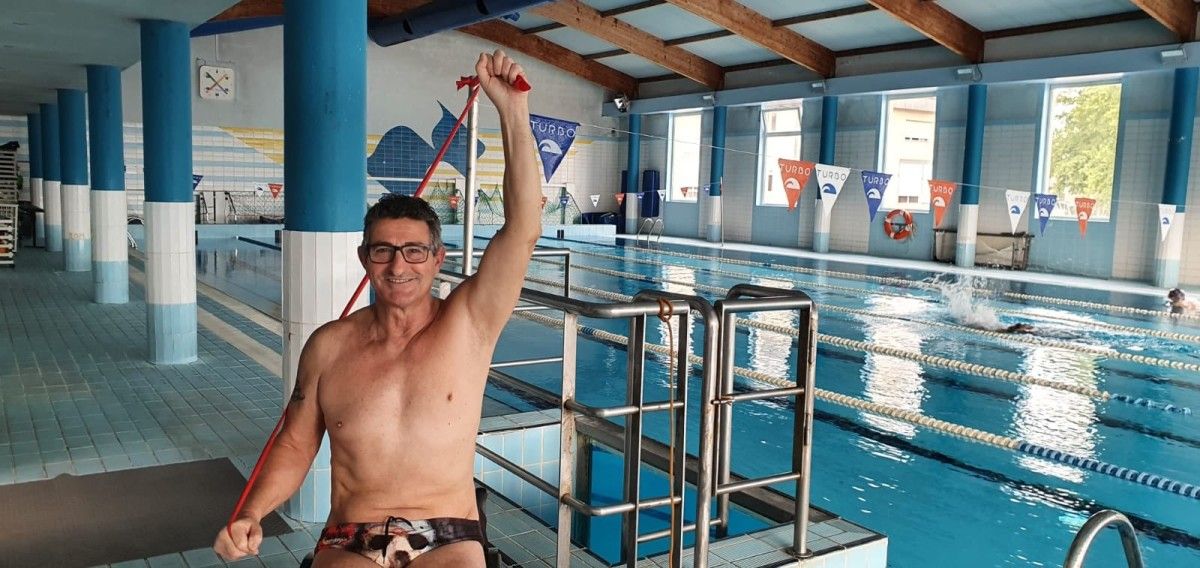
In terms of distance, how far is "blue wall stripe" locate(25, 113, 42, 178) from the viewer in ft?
53.8

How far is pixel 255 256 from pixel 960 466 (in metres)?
13.7

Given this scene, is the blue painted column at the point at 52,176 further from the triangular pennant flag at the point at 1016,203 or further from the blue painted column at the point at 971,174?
the blue painted column at the point at 971,174

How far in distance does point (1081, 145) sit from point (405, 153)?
52.1ft

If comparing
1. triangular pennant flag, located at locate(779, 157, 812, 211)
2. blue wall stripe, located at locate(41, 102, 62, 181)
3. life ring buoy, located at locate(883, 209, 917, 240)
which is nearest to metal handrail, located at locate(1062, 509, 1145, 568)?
triangular pennant flag, located at locate(779, 157, 812, 211)

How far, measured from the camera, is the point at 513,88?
196 centimetres

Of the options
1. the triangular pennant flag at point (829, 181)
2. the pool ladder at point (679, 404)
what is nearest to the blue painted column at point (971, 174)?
the triangular pennant flag at point (829, 181)

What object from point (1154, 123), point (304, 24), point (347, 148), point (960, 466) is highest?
point (1154, 123)

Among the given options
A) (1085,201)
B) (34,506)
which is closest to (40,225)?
(34,506)

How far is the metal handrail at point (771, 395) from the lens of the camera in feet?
9.40

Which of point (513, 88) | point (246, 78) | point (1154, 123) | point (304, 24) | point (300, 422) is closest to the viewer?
point (513, 88)

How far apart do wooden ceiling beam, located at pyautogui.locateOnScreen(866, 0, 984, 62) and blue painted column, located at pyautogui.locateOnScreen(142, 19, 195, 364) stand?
40.0 ft

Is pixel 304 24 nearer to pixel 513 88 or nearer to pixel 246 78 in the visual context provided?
pixel 513 88

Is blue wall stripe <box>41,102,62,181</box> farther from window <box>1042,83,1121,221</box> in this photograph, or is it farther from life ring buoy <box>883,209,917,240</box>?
window <box>1042,83,1121,221</box>

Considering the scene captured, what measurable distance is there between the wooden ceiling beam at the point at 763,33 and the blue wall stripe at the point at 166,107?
1177 cm
